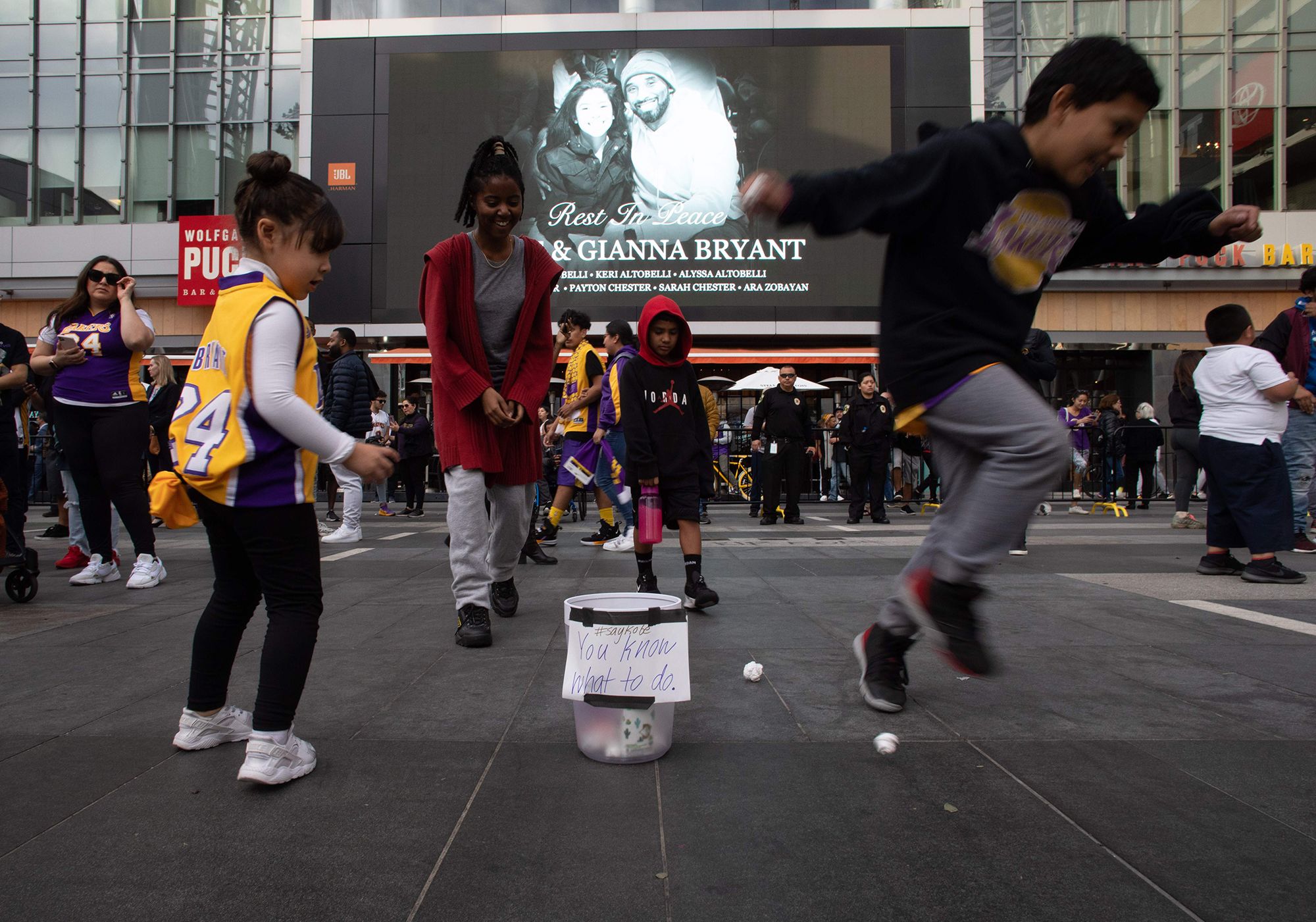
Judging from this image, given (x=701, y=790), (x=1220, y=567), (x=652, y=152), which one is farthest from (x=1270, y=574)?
(x=652, y=152)

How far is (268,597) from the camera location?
2.15 metres

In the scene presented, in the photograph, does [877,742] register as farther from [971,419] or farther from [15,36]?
[15,36]

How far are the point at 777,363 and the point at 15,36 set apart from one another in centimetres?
2274

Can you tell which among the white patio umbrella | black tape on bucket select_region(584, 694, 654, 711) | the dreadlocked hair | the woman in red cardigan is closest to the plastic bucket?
black tape on bucket select_region(584, 694, 654, 711)

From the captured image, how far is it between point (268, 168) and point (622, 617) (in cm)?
142

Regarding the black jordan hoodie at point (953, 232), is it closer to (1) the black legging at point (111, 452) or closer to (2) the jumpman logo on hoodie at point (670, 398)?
(2) the jumpman logo on hoodie at point (670, 398)

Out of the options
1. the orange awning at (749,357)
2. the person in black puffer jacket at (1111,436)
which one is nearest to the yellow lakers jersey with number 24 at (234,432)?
the person in black puffer jacket at (1111,436)

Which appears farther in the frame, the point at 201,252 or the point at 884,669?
the point at 201,252

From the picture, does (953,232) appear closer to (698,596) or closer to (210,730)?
(210,730)

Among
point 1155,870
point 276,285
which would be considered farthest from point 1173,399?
point 276,285

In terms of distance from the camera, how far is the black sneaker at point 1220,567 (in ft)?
19.1

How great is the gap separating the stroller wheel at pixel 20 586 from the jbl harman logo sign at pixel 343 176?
65.0ft

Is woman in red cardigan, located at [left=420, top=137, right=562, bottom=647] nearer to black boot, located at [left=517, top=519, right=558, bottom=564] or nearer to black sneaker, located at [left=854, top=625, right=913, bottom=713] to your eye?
black sneaker, located at [left=854, top=625, right=913, bottom=713]

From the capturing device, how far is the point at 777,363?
73.8ft
